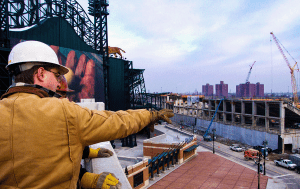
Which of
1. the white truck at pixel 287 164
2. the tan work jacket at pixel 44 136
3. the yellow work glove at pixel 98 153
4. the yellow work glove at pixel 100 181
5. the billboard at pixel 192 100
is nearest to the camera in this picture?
the tan work jacket at pixel 44 136

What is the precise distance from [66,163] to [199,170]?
1148 inches

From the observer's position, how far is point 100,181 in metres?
5.01

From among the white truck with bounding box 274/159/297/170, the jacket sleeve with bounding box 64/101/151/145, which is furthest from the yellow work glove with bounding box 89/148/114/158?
the white truck with bounding box 274/159/297/170

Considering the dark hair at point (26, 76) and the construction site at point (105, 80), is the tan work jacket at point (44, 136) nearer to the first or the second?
the dark hair at point (26, 76)

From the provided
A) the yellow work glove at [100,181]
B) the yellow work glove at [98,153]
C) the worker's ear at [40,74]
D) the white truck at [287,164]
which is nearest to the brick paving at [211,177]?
the white truck at [287,164]

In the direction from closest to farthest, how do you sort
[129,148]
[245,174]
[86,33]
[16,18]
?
1. [245,174]
2. [16,18]
3. [129,148]
4. [86,33]

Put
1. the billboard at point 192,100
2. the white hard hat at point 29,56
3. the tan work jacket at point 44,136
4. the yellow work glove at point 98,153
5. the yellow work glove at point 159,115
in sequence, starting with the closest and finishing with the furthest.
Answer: the tan work jacket at point 44,136, the white hard hat at point 29,56, the yellow work glove at point 159,115, the yellow work glove at point 98,153, the billboard at point 192,100

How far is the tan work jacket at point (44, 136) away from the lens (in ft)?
6.86

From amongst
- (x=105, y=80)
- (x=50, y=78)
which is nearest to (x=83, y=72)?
(x=105, y=80)

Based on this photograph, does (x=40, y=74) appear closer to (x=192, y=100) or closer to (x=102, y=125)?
(x=102, y=125)

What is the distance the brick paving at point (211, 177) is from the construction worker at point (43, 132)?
75.1ft

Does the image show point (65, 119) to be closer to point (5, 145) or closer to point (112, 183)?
point (5, 145)

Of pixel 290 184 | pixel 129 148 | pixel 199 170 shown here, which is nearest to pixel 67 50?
pixel 129 148

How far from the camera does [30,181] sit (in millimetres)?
2131
